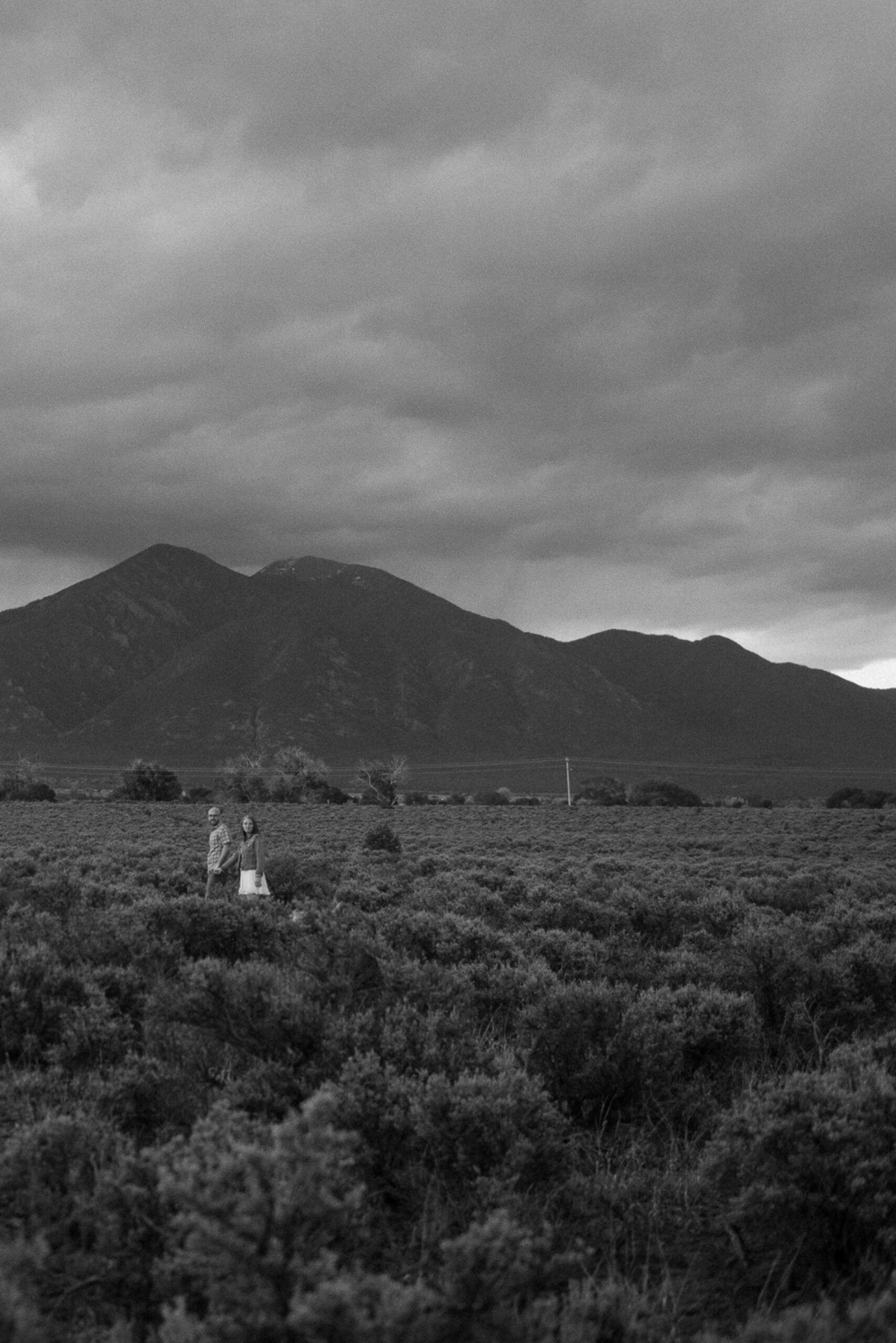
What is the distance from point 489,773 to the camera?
13975 cm

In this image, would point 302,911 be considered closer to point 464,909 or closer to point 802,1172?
point 464,909

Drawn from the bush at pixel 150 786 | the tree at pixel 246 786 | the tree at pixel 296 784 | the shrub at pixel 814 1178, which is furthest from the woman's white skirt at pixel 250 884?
the tree at pixel 296 784

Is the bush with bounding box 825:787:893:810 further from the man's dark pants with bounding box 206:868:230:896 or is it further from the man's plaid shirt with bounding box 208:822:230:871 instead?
the man's plaid shirt with bounding box 208:822:230:871

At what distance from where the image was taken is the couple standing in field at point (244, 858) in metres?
13.9

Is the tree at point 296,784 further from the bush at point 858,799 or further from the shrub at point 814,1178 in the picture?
the shrub at point 814,1178

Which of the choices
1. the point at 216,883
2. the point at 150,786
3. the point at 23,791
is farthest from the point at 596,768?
the point at 216,883

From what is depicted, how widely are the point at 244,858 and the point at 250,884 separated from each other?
392mm

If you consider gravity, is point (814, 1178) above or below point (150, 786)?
above

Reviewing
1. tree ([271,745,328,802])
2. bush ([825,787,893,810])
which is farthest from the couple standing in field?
bush ([825,787,893,810])

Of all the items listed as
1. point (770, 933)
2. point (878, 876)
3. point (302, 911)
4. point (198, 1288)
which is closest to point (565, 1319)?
point (198, 1288)

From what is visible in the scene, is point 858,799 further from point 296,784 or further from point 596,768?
point 596,768

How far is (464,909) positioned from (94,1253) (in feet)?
29.1

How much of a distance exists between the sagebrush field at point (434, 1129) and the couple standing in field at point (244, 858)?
371 cm

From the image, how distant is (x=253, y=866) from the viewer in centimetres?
1406
